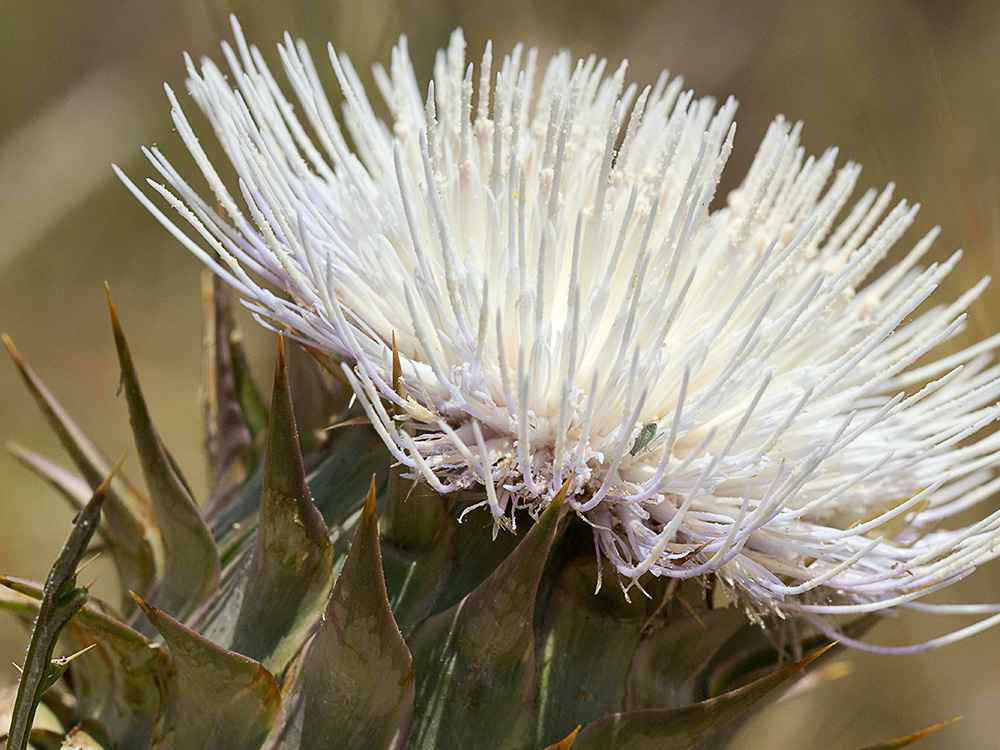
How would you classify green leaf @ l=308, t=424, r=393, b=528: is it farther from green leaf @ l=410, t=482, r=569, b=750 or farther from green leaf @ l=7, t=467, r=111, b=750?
green leaf @ l=7, t=467, r=111, b=750

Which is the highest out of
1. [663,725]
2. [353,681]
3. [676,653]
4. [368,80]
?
[368,80]

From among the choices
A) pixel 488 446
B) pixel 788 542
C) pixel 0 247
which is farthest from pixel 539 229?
pixel 0 247

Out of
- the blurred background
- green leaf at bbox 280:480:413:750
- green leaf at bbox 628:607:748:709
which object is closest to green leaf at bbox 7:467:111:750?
green leaf at bbox 280:480:413:750

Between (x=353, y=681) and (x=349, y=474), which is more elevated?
(x=349, y=474)

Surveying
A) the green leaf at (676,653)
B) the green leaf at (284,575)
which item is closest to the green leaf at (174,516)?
the green leaf at (284,575)

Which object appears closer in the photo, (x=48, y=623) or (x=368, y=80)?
(x=48, y=623)

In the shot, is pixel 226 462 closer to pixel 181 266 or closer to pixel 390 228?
pixel 390 228

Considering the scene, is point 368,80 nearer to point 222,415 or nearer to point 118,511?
point 222,415

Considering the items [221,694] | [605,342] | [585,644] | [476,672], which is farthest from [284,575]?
[605,342]
